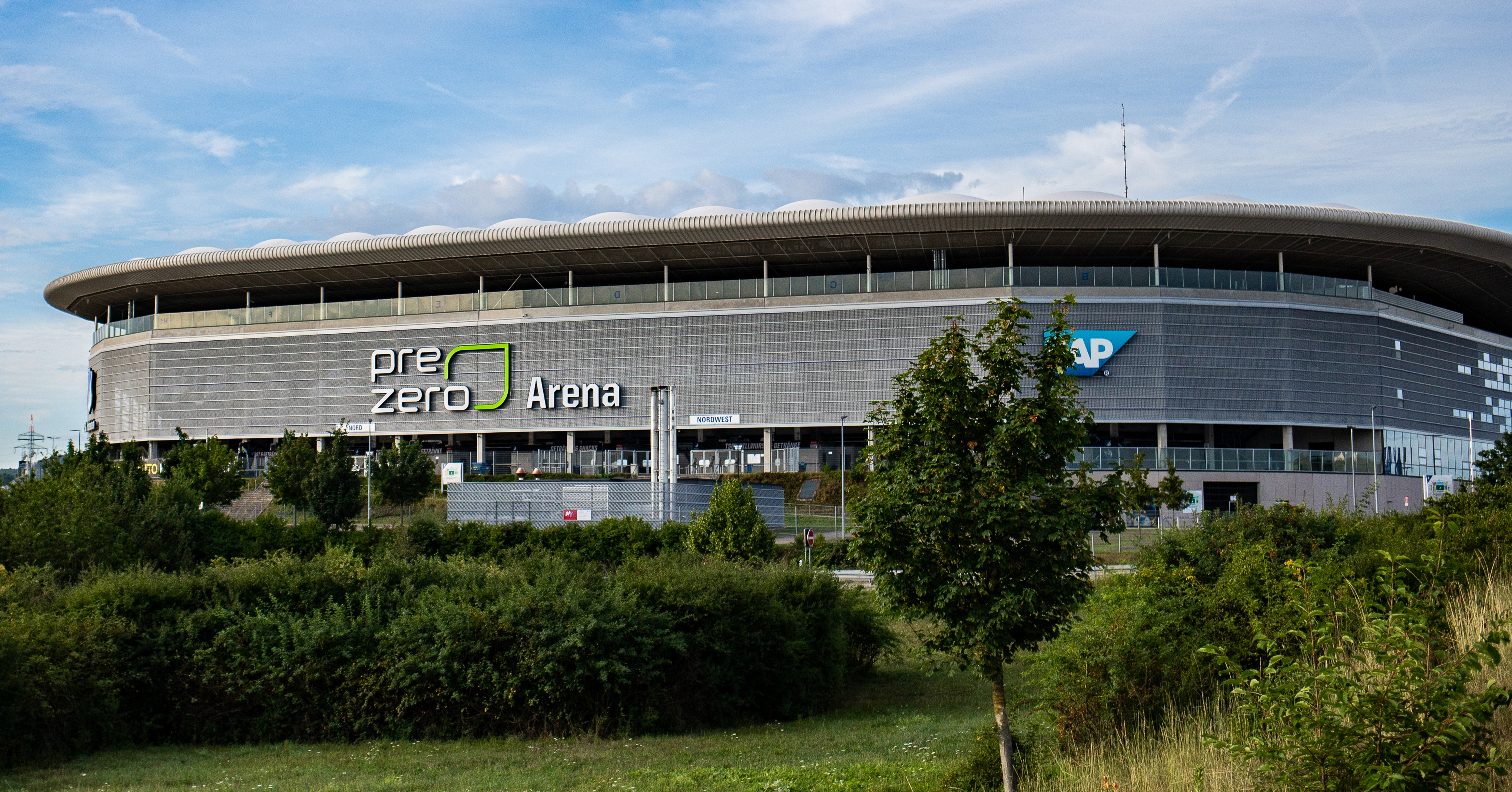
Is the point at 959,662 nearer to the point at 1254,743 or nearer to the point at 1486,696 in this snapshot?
the point at 1254,743

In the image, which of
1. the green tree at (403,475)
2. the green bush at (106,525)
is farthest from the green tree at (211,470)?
the green bush at (106,525)

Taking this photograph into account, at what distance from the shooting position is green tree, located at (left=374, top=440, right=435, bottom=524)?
184 ft

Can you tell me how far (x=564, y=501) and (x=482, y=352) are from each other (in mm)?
30732

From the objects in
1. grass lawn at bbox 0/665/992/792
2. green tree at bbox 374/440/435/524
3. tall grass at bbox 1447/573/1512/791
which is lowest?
grass lawn at bbox 0/665/992/792

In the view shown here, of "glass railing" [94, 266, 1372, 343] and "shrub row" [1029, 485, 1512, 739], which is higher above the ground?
"glass railing" [94, 266, 1372, 343]

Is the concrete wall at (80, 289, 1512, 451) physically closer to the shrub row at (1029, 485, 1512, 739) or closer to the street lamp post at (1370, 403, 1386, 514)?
the street lamp post at (1370, 403, 1386, 514)

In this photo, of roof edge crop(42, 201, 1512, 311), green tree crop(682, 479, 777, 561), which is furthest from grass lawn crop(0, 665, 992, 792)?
roof edge crop(42, 201, 1512, 311)

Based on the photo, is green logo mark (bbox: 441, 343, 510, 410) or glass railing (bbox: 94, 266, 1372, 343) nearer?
glass railing (bbox: 94, 266, 1372, 343)

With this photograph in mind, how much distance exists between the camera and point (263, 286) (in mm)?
75938

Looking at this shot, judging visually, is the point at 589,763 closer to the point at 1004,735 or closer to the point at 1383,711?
the point at 1004,735

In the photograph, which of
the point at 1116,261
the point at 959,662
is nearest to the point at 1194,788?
the point at 959,662

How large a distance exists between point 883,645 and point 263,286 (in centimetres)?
6656

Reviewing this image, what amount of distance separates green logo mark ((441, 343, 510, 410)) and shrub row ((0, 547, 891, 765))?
5183 cm

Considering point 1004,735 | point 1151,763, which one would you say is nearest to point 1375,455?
point 1151,763
